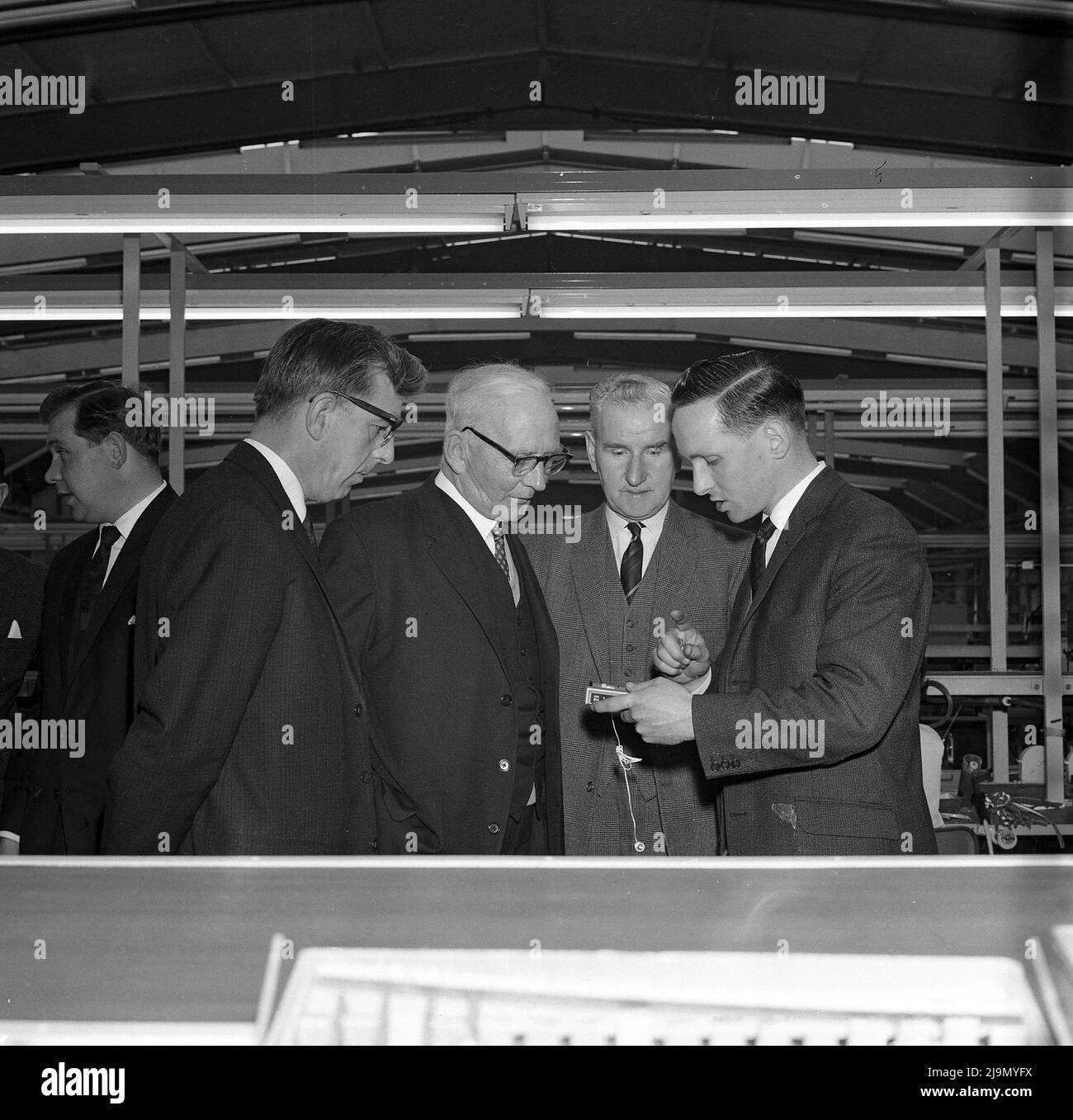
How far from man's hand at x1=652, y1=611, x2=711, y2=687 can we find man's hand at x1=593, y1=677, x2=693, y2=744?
0.55 ft

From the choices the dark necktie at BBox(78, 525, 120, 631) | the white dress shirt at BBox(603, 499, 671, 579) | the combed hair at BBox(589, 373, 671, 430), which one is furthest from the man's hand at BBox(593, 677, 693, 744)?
the dark necktie at BBox(78, 525, 120, 631)

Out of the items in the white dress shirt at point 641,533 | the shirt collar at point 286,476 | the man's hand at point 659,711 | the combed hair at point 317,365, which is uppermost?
the combed hair at point 317,365

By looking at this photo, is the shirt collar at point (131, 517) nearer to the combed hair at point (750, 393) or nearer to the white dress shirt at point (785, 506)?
the combed hair at point (750, 393)

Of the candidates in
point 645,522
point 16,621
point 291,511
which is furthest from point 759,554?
point 16,621

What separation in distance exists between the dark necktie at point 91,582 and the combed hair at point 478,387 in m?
0.88

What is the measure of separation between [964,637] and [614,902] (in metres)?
6.60

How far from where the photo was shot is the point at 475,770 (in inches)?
81.5

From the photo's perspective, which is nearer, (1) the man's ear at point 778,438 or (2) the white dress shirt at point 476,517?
(1) the man's ear at point 778,438

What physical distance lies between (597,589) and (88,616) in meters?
1.13

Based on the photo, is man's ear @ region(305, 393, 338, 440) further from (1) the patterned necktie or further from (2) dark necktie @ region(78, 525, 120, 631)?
(2) dark necktie @ region(78, 525, 120, 631)

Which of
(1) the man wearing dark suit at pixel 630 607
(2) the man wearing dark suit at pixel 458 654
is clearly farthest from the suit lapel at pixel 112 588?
(1) the man wearing dark suit at pixel 630 607

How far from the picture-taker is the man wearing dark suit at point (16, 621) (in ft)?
9.23

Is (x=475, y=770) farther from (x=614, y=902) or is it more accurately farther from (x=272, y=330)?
(x=272, y=330)
